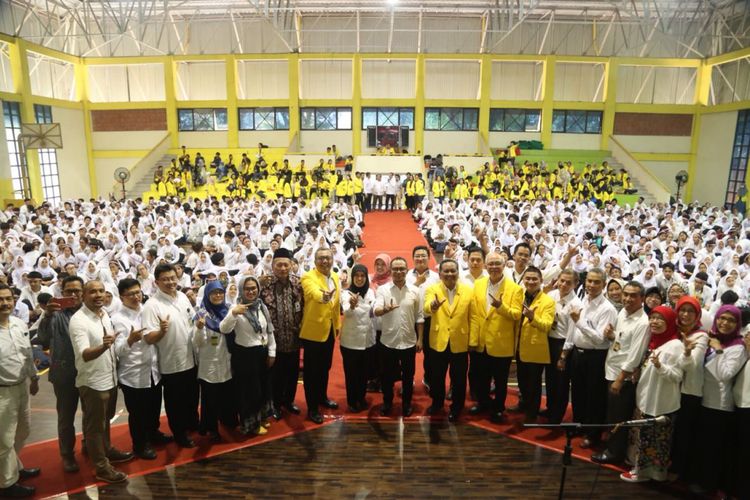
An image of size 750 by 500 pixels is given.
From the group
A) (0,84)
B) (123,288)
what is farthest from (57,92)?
(123,288)

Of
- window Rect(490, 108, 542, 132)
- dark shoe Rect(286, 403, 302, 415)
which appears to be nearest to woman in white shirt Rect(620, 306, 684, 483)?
dark shoe Rect(286, 403, 302, 415)

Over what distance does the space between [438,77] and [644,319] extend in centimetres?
2200

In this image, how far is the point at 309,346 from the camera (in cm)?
482

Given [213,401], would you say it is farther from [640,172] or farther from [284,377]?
[640,172]

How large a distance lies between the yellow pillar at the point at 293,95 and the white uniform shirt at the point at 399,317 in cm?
1987

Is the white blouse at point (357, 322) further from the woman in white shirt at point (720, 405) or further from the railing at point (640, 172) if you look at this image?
the railing at point (640, 172)

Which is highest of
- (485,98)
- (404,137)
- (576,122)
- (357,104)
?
(485,98)

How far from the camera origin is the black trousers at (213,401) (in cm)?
452

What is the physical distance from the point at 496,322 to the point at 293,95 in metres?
20.8

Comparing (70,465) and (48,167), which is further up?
(48,167)

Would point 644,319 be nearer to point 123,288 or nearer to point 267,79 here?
point 123,288

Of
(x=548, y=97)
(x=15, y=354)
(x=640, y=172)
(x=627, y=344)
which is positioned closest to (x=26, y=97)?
(x=15, y=354)

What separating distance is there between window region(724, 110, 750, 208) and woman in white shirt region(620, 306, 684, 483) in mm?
20353

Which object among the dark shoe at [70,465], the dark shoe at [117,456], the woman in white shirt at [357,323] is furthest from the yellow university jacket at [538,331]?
the dark shoe at [70,465]
